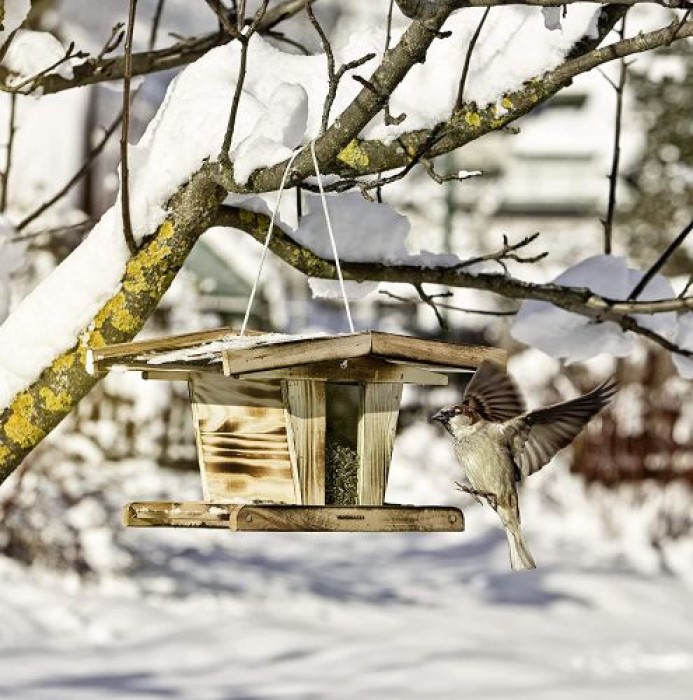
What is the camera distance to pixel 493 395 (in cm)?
247

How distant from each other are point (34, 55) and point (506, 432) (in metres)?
1.64

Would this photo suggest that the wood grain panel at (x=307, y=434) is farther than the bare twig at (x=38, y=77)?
No

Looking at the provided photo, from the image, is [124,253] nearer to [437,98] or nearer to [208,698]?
[437,98]

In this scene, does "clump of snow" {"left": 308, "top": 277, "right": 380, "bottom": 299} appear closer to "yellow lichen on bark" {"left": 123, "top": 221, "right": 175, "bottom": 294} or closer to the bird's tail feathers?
"yellow lichen on bark" {"left": 123, "top": 221, "right": 175, "bottom": 294}

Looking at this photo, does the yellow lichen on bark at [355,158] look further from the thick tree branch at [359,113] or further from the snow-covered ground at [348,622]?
the snow-covered ground at [348,622]

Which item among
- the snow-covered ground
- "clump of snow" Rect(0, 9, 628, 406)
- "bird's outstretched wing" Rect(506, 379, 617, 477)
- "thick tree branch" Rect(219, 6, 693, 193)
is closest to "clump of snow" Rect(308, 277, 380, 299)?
"clump of snow" Rect(0, 9, 628, 406)

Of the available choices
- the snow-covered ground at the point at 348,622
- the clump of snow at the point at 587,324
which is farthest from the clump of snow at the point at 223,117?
the snow-covered ground at the point at 348,622

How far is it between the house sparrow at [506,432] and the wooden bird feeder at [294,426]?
8cm

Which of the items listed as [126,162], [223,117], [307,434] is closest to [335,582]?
[307,434]

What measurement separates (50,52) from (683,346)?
5.80 feet

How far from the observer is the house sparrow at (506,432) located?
245cm

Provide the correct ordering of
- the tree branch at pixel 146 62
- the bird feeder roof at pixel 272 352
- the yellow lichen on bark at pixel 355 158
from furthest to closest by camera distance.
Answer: the tree branch at pixel 146 62, the yellow lichen on bark at pixel 355 158, the bird feeder roof at pixel 272 352

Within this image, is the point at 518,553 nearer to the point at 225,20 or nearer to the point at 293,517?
the point at 293,517

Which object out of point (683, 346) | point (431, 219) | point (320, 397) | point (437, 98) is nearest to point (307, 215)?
point (437, 98)
